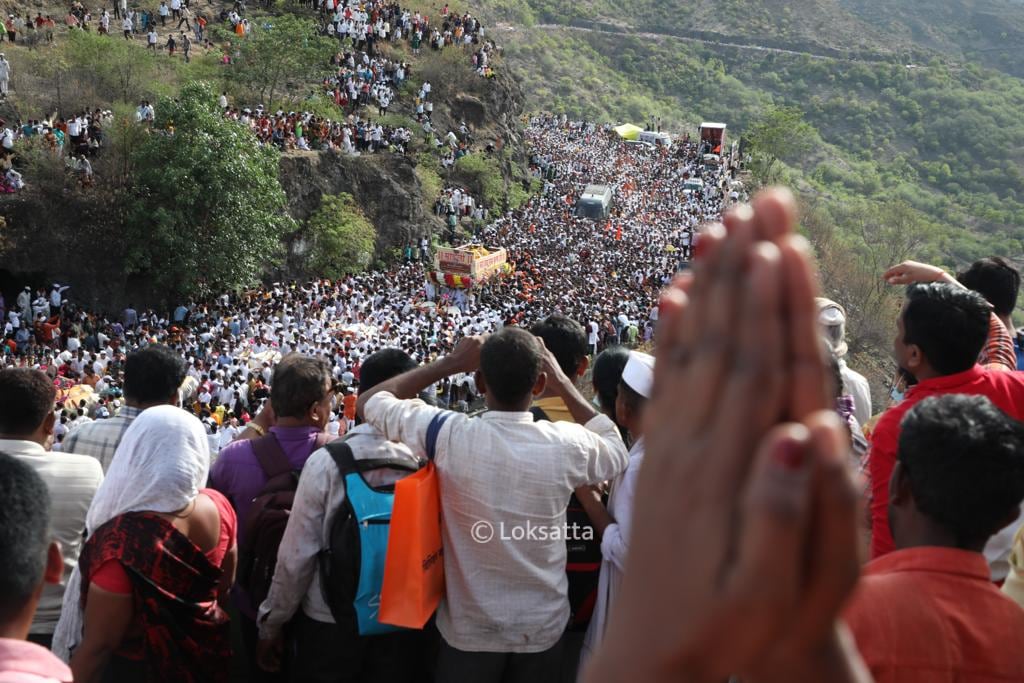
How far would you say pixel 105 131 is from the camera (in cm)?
1967

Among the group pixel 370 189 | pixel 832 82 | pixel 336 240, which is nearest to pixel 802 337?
pixel 336 240

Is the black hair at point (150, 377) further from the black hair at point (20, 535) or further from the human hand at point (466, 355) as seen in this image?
the black hair at point (20, 535)

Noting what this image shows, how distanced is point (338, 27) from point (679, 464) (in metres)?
31.5

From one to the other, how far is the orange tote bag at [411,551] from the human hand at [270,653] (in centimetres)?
53

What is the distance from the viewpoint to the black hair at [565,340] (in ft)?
10.4

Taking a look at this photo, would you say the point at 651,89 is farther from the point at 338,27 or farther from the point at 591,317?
the point at 591,317

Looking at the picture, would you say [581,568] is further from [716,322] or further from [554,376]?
[716,322]

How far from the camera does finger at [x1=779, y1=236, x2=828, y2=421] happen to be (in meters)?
0.75

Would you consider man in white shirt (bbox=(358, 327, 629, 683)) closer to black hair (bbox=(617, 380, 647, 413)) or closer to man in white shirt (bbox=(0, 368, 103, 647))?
black hair (bbox=(617, 380, 647, 413))

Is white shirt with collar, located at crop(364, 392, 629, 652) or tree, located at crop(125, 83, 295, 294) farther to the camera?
tree, located at crop(125, 83, 295, 294)

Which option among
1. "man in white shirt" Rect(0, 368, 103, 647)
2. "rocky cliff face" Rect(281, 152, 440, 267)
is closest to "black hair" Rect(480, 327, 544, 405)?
"man in white shirt" Rect(0, 368, 103, 647)

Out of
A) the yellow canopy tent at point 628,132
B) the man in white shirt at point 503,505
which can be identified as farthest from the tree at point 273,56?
the man in white shirt at point 503,505

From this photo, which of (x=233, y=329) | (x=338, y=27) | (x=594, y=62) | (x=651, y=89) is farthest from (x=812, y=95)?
(x=233, y=329)

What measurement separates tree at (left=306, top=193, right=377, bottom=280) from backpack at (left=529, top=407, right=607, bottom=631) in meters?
21.5
